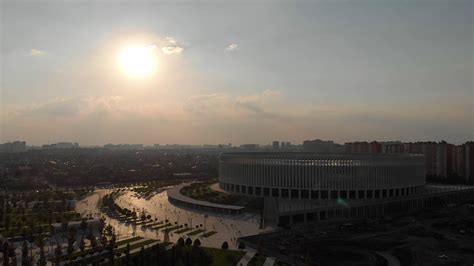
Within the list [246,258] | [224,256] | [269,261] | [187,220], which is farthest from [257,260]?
[187,220]

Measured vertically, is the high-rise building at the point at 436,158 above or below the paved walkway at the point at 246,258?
above

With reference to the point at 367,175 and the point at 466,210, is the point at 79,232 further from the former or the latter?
the point at 466,210

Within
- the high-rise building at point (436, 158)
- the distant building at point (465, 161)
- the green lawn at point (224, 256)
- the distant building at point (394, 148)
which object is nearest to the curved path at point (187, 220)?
the green lawn at point (224, 256)

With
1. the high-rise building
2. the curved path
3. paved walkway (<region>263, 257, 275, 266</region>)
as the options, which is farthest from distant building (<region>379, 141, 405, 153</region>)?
paved walkway (<region>263, 257, 275, 266</region>)

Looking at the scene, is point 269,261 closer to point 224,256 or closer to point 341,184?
point 224,256

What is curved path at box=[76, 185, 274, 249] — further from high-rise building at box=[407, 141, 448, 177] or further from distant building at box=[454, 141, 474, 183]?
distant building at box=[454, 141, 474, 183]

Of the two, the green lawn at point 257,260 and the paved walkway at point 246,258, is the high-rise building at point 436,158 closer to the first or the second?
the paved walkway at point 246,258

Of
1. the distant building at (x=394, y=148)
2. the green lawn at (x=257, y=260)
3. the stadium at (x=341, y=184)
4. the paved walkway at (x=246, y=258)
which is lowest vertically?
the paved walkway at (x=246, y=258)

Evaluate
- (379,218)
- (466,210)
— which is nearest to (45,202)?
(379,218)
